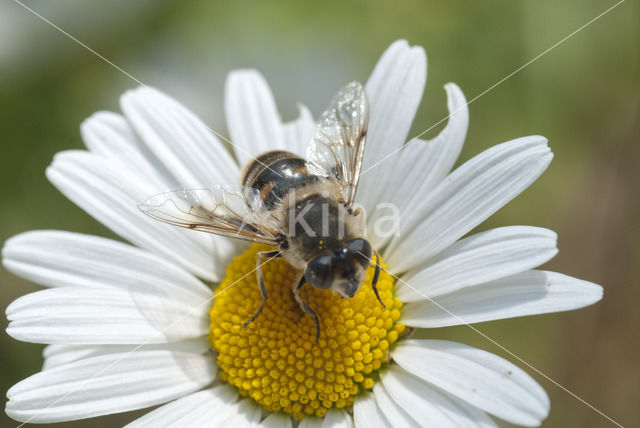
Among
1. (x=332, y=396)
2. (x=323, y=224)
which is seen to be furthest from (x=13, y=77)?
(x=332, y=396)

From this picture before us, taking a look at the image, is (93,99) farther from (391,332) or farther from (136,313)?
(391,332)

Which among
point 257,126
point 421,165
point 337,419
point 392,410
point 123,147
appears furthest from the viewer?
point 257,126

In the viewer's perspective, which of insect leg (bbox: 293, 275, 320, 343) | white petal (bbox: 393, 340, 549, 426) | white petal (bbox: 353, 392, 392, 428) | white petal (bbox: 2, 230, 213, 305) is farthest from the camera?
white petal (bbox: 2, 230, 213, 305)

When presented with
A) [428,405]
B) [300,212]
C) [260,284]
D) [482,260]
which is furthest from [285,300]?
[482,260]

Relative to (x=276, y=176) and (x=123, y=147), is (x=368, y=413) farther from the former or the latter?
(x=123, y=147)

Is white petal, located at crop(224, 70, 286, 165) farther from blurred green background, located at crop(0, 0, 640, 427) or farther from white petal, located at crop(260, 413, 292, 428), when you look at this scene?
white petal, located at crop(260, 413, 292, 428)

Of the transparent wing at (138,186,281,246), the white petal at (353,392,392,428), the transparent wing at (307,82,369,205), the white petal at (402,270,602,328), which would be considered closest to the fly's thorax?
the transparent wing at (138,186,281,246)

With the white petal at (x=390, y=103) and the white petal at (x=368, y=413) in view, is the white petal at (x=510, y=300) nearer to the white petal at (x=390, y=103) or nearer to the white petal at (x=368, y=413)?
the white petal at (x=368, y=413)
